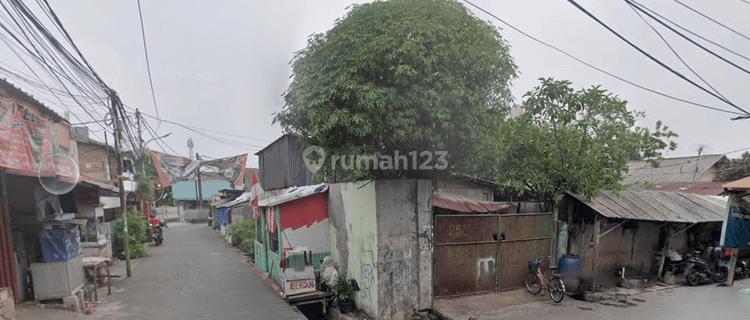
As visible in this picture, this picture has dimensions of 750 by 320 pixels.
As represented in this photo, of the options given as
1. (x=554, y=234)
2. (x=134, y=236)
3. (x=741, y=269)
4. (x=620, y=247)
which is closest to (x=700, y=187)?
(x=741, y=269)

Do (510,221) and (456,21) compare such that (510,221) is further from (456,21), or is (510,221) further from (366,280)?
(456,21)

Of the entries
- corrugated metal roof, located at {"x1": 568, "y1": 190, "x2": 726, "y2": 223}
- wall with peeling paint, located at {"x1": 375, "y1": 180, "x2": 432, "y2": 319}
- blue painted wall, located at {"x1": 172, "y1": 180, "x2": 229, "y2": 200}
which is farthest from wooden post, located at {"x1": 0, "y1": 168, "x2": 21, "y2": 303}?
blue painted wall, located at {"x1": 172, "y1": 180, "x2": 229, "y2": 200}

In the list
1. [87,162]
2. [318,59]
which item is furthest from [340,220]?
[87,162]

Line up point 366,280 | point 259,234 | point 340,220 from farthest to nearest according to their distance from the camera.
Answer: point 259,234
point 340,220
point 366,280

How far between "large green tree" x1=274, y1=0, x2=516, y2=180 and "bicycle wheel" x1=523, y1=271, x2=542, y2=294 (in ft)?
13.1

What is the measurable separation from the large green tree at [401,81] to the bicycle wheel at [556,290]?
3.80 metres

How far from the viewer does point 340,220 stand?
842 cm

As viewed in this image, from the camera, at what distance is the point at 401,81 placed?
5680mm

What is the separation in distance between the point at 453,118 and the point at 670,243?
9.44 m

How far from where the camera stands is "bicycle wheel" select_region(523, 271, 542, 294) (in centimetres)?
796

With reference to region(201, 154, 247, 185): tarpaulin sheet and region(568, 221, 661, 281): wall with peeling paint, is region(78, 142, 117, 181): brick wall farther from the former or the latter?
region(568, 221, 661, 281): wall with peeling paint

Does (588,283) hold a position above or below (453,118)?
below

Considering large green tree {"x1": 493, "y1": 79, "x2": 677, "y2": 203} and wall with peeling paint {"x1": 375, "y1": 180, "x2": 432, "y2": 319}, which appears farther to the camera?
large green tree {"x1": 493, "y1": 79, "x2": 677, "y2": 203}

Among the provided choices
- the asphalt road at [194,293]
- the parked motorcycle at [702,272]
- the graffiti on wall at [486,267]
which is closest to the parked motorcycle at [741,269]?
the parked motorcycle at [702,272]
